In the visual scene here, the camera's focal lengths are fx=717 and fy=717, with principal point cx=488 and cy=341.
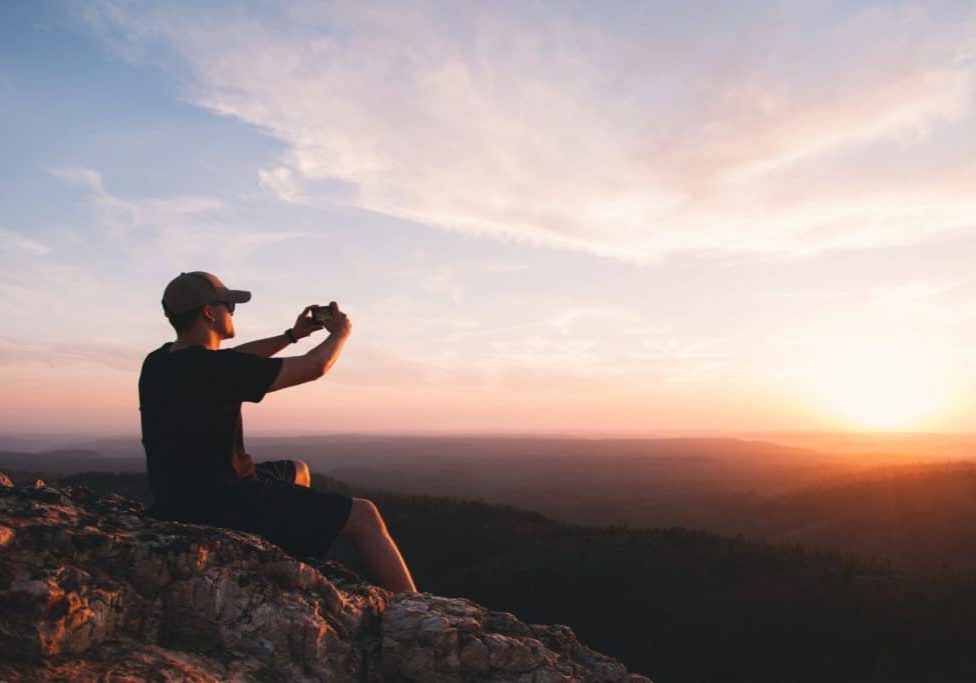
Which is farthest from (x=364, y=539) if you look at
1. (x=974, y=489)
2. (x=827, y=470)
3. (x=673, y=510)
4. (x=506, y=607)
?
(x=827, y=470)

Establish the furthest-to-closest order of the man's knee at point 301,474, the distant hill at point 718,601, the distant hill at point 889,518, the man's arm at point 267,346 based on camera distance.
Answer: the distant hill at point 889,518, the distant hill at point 718,601, the man's arm at point 267,346, the man's knee at point 301,474

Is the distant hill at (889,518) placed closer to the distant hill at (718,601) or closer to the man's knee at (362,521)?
the distant hill at (718,601)

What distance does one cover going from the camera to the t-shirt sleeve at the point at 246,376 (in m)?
3.64

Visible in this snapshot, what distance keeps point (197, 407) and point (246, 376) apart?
0.29 m

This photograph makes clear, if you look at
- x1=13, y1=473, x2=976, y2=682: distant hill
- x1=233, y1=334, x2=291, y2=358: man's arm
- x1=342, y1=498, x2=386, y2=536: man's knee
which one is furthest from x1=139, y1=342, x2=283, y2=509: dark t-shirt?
x1=13, y1=473, x2=976, y2=682: distant hill

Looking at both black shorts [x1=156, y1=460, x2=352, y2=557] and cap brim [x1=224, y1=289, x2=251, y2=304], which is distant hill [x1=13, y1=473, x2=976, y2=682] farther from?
cap brim [x1=224, y1=289, x2=251, y2=304]

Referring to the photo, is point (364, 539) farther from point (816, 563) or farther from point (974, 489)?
point (974, 489)

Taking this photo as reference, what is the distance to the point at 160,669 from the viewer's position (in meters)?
2.71

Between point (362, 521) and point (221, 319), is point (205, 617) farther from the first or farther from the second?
point (221, 319)

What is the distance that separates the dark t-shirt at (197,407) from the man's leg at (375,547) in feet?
2.35

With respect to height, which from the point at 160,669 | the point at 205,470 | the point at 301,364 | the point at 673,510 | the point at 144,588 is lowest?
the point at 673,510

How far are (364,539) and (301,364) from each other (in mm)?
1019

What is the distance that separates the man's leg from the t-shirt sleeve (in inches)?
30.7

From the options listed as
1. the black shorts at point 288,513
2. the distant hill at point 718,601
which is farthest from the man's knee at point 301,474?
the distant hill at point 718,601
